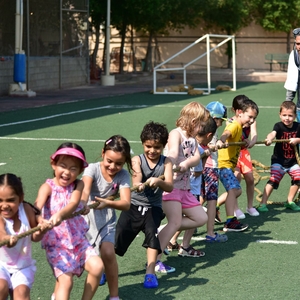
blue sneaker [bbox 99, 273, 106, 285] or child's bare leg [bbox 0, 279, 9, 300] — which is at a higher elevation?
child's bare leg [bbox 0, 279, 9, 300]

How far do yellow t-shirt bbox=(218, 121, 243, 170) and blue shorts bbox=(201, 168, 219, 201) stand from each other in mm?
291

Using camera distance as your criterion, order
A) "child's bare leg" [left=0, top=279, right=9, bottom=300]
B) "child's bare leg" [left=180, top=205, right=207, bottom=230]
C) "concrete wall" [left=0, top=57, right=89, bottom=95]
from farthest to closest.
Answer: "concrete wall" [left=0, top=57, right=89, bottom=95], "child's bare leg" [left=180, top=205, right=207, bottom=230], "child's bare leg" [left=0, top=279, right=9, bottom=300]

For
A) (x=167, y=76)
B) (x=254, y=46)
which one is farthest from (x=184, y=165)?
(x=254, y=46)

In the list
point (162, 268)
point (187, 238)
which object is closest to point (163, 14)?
point (187, 238)

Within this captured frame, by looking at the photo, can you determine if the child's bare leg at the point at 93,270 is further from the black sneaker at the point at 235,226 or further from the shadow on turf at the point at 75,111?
the shadow on turf at the point at 75,111

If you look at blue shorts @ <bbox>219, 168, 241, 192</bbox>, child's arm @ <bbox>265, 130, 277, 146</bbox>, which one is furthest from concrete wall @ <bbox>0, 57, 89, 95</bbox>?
blue shorts @ <bbox>219, 168, 241, 192</bbox>

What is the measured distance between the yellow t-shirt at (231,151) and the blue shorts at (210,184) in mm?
291

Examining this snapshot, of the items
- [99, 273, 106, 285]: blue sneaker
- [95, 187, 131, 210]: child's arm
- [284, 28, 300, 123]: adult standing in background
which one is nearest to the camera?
[95, 187, 131, 210]: child's arm

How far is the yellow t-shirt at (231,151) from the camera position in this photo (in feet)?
24.1

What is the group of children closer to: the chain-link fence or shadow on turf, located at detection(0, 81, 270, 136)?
shadow on turf, located at detection(0, 81, 270, 136)

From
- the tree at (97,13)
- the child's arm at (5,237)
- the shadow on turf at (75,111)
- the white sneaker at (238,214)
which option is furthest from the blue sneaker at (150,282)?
the tree at (97,13)

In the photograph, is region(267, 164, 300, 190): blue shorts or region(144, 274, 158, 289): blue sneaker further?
region(267, 164, 300, 190): blue shorts

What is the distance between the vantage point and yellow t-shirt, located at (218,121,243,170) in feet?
24.1

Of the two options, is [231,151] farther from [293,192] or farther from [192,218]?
[192,218]
